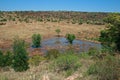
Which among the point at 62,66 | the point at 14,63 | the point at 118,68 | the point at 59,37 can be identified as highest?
the point at 118,68

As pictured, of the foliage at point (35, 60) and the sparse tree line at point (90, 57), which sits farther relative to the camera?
the foliage at point (35, 60)

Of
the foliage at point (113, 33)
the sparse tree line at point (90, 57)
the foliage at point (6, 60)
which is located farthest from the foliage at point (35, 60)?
the foliage at point (113, 33)

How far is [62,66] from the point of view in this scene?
16062 mm

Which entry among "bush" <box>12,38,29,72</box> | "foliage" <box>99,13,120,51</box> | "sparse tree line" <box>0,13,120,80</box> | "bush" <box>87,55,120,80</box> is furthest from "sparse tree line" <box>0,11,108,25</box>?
"bush" <box>87,55,120,80</box>

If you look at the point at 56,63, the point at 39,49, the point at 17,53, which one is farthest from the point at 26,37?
the point at 56,63

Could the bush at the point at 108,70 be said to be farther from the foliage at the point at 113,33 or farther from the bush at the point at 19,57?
the foliage at the point at 113,33

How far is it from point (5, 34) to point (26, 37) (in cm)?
525

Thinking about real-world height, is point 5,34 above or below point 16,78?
below

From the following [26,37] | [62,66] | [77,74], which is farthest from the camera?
[26,37]

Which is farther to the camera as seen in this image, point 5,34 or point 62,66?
point 5,34

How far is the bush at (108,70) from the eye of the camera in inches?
449

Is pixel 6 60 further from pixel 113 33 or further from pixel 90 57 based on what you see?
pixel 113 33

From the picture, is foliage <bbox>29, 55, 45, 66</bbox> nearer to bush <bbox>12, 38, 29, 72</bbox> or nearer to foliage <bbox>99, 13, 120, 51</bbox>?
bush <bbox>12, 38, 29, 72</bbox>

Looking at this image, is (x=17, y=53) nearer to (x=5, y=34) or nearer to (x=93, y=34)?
(x=5, y=34)
